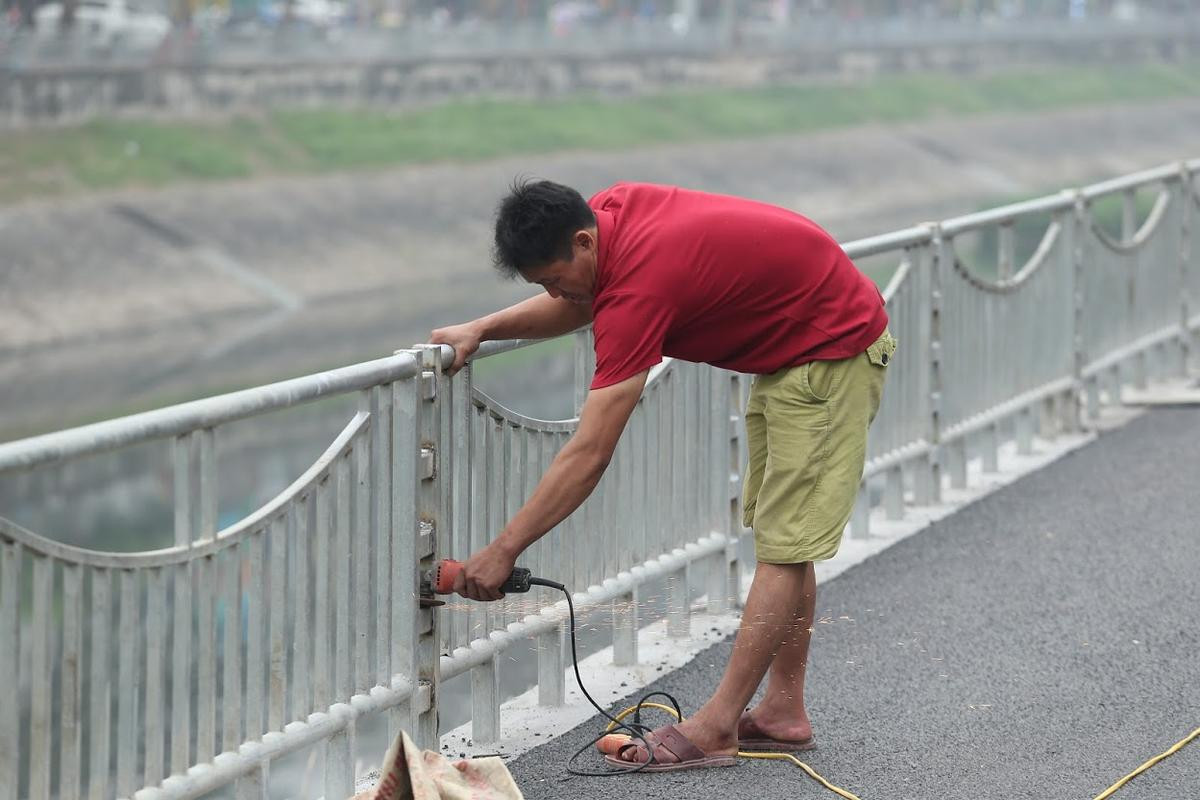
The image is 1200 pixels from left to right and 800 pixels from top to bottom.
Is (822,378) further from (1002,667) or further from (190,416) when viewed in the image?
(190,416)

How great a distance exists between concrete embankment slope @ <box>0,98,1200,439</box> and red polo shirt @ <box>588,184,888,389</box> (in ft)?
63.2

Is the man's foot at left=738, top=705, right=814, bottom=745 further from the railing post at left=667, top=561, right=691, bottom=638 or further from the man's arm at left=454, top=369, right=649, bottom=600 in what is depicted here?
the railing post at left=667, top=561, right=691, bottom=638

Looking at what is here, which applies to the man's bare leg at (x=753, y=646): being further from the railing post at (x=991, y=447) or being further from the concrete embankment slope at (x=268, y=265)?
the concrete embankment slope at (x=268, y=265)

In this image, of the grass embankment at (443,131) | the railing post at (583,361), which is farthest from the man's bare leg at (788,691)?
the grass embankment at (443,131)

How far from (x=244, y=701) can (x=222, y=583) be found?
19.2 inches

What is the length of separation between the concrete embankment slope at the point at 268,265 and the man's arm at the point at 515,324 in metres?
18.8

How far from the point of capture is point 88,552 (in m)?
3.69

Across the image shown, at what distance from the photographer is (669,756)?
4.88m

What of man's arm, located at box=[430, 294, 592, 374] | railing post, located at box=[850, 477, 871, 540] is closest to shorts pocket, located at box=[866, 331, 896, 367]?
man's arm, located at box=[430, 294, 592, 374]

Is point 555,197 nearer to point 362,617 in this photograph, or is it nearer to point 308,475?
point 308,475

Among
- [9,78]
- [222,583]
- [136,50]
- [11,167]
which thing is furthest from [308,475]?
[136,50]

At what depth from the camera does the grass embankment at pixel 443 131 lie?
33.1m

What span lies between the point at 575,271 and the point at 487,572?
0.72m

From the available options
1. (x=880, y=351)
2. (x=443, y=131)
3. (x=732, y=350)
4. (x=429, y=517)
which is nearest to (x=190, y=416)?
(x=429, y=517)
